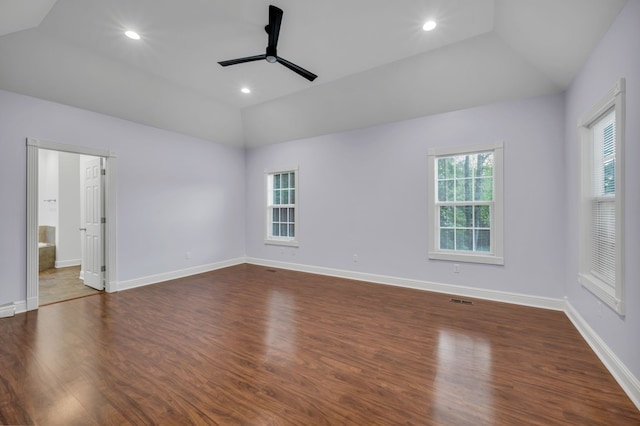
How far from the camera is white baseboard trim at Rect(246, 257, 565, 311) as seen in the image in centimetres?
362

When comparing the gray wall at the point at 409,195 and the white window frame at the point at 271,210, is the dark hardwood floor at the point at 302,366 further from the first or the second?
the white window frame at the point at 271,210

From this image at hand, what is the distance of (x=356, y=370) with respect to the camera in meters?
2.23

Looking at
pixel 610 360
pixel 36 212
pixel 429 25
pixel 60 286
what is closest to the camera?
pixel 610 360

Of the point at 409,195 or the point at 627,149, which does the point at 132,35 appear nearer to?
the point at 409,195

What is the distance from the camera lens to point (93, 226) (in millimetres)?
4605

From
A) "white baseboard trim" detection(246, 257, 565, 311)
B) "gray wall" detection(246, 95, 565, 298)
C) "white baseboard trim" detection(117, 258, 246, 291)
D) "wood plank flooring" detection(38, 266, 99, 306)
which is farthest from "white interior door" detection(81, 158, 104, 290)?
"white baseboard trim" detection(246, 257, 565, 311)

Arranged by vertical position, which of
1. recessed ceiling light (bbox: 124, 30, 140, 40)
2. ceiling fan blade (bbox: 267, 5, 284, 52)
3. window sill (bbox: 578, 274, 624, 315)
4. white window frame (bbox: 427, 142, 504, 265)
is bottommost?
window sill (bbox: 578, 274, 624, 315)

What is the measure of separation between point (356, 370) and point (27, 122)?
4844 millimetres

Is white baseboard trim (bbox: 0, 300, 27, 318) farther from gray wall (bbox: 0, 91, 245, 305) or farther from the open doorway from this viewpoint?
the open doorway

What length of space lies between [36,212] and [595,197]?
6336 millimetres

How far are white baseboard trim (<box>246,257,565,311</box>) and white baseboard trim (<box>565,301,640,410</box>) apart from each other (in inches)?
18.7

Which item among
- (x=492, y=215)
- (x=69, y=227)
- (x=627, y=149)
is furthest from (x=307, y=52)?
(x=69, y=227)

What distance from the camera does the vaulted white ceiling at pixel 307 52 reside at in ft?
8.73

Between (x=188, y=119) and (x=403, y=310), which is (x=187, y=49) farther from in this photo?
(x=403, y=310)
